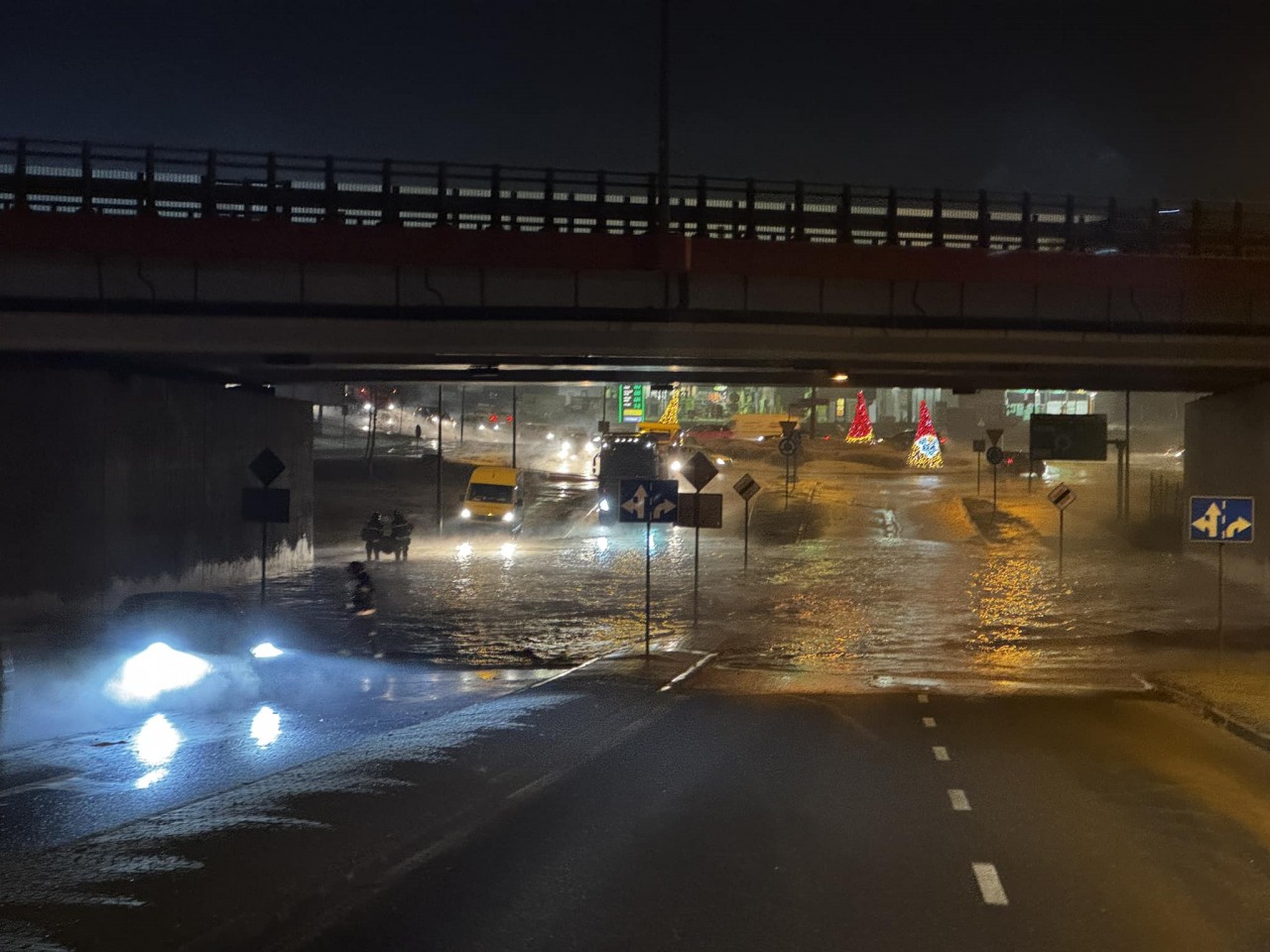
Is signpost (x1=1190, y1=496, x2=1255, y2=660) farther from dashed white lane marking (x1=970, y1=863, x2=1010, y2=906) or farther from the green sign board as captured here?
the green sign board

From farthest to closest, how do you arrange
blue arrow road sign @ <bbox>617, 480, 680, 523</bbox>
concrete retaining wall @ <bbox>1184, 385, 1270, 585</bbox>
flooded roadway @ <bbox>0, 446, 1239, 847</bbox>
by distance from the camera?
concrete retaining wall @ <bbox>1184, 385, 1270, 585</bbox>
blue arrow road sign @ <bbox>617, 480, 680, 523</bbox>
flooded roadway @ <bbox>0, 446, 1239, 847</bbox>

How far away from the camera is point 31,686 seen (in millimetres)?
17641

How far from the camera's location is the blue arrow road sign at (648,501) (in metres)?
23.3

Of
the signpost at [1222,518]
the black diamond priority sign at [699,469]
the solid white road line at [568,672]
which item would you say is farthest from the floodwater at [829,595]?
the black diamond priority sign at [699,469]

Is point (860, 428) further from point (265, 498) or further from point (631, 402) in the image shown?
point (265, 498)

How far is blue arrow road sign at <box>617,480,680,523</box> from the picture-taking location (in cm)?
2327

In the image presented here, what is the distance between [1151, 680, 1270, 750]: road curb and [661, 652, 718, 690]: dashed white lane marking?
7135 mm

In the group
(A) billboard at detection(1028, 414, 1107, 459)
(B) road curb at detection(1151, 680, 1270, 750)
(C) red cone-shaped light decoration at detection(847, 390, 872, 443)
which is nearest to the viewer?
(B) road curb at detection(1151, 680, 1270, 750)

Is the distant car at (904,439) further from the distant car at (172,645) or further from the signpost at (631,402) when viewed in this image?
the distant car at (172,645)

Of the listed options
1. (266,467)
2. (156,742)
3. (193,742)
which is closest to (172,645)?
(156,742)

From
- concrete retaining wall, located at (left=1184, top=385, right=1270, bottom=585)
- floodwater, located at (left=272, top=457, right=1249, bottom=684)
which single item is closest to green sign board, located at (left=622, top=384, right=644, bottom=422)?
floodwater, located at (left=272, top=457, right=1249, bottom=684)

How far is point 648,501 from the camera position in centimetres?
2323

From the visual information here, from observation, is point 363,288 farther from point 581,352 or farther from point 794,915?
point 794,915

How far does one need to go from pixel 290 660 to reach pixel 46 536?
350 inches
